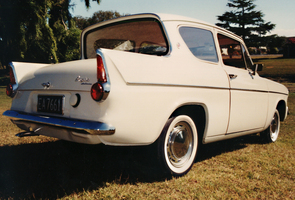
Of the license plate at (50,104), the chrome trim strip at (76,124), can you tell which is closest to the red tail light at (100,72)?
the chrome trim strip at (76,124)

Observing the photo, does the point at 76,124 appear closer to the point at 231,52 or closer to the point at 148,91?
the point at 148,91

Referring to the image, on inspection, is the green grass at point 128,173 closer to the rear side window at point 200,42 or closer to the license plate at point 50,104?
the license plate at point 50,104

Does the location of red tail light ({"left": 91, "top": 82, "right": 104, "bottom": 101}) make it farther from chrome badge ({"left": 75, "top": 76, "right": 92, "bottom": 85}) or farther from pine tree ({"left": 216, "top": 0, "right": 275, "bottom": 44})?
pine tree ({"left": 216, "top": 0, "right": 275, "bottom": 44})

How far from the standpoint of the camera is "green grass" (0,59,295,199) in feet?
8.34

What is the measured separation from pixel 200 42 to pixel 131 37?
88 centimetres

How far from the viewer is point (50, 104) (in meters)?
2.68

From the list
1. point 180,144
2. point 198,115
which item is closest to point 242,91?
point 198,115

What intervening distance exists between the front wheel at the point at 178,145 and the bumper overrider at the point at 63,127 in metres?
0.72

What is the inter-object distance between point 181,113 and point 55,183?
5.03 feet

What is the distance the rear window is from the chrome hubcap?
2.92 feet

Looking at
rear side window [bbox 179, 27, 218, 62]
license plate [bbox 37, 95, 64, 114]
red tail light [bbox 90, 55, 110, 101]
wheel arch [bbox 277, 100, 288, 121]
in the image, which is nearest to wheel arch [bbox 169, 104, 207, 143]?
rear side window [bbox 179, 27, 218, 62]

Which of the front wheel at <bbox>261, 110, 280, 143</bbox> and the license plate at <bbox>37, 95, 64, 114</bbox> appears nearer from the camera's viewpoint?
the license plate at <bbox>37, 95, 64, 114</bbox>

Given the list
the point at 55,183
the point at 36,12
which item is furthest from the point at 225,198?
the point at 36,12

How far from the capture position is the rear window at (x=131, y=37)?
119 inches
